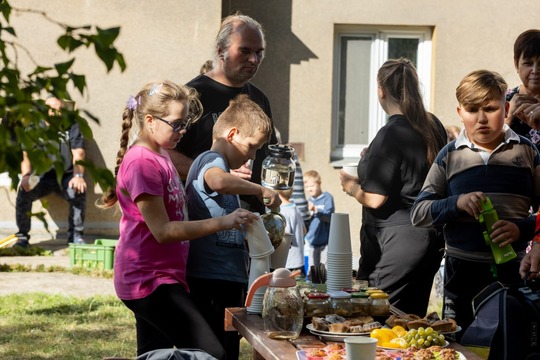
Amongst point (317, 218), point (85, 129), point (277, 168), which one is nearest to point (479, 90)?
point (277, 168)

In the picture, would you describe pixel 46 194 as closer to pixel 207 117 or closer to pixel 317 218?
pixel 317 218

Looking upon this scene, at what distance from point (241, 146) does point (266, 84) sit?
7.65 meters

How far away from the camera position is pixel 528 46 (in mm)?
4367

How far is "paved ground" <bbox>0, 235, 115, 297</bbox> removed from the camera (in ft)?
27.5

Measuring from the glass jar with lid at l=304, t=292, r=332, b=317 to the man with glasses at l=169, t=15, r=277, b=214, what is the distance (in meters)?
1.01

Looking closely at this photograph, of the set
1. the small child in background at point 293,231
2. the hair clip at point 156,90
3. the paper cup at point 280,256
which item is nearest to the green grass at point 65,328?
the small child in background at point 293,231

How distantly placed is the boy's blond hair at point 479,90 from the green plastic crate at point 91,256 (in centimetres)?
601

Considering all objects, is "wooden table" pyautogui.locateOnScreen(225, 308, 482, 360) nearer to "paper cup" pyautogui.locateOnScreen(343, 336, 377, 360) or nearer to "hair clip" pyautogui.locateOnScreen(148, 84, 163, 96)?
"paper cup" pyautogui.locateOnScreen(343, 336, 377, 360)

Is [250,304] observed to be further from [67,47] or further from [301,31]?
[301,31]

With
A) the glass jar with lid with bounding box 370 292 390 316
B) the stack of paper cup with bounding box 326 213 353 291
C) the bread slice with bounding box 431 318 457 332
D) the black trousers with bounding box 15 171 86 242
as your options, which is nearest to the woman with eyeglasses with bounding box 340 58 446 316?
the stack of paper cup with bounding box 326 213 353 291

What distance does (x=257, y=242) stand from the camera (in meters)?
3.77

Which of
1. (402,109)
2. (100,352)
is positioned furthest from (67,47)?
(100,352)

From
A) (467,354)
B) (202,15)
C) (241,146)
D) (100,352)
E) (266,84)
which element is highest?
(202,15)

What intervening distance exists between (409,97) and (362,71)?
23.9 ft
